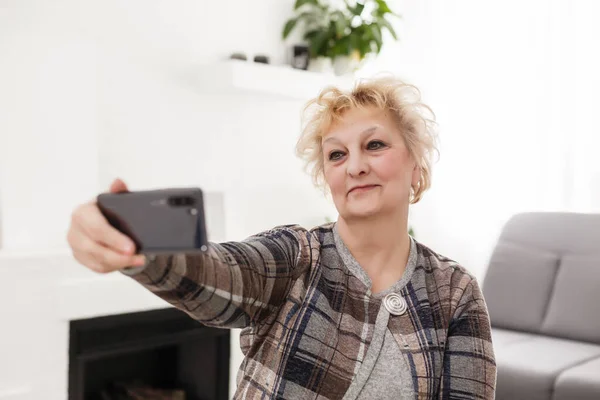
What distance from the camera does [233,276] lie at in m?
1.00

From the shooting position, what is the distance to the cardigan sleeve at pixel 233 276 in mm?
899

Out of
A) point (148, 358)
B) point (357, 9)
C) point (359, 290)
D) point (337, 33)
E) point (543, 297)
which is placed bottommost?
point (148, 358)

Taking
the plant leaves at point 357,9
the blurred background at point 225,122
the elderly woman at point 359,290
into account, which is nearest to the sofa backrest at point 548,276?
the blurred background at point 225,122

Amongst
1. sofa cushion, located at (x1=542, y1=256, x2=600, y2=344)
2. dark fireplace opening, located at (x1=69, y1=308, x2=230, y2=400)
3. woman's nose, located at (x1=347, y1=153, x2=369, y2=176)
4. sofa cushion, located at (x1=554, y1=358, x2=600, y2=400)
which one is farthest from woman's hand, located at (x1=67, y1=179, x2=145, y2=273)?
sofa cushion, located at (x1=542, y1=256, x2=600, y2=344)

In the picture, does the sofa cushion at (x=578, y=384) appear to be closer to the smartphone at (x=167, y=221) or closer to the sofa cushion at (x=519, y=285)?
the sofa cushion at (x=519, y=285)

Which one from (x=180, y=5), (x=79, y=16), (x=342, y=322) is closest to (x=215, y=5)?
(x=180, y=5)

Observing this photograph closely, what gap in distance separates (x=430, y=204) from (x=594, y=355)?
4.81 ft

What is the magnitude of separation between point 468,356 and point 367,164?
1.26 feet

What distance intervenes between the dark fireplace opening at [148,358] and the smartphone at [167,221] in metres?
1.86

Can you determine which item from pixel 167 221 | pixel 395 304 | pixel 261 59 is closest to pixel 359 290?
pixel 395 304

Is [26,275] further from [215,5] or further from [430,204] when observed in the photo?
[430,204]

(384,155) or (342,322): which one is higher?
(384,155)

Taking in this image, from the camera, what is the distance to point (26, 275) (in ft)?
7.69

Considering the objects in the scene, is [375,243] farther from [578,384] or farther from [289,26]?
[289,26]
